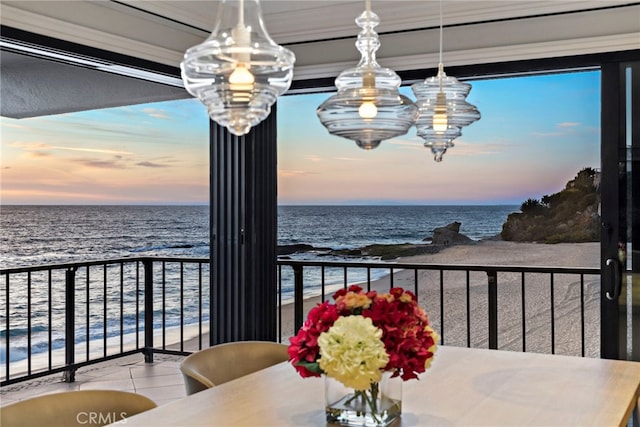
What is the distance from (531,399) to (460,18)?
250cm

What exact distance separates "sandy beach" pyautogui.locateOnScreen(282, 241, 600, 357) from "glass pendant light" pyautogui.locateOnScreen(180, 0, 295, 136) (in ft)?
32.0

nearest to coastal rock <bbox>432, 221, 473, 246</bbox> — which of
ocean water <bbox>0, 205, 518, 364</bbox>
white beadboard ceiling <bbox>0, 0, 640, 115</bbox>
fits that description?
ocean water <bbox>0, 205, 518, 364</bbox>

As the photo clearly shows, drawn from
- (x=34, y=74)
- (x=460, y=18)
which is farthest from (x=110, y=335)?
(x=460, y=18)

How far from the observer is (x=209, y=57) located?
1609mm

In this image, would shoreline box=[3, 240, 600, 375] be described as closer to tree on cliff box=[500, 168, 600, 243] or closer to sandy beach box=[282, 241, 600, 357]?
sandy beach box=[282, 241, 600, 357]

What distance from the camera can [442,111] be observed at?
8.00ft

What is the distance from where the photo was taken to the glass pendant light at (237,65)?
161cm

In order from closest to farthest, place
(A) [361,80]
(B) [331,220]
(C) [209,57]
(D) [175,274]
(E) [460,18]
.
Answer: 1. (C) [209,57]
2. (A) [361,80]
3. (E) [460,18]
4. (B) [331,220]
5. (D) [175,274]

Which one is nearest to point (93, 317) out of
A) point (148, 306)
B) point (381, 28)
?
point (148, 306)

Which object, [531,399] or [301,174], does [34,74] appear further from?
[531,399]


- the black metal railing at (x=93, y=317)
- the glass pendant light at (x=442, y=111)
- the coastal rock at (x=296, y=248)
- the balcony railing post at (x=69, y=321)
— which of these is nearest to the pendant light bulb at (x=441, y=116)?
the glass pendant light at (x=442, y=111)

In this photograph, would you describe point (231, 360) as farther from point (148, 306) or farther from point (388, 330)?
point (148, 306)

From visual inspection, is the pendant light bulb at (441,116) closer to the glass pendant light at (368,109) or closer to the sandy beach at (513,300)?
the glass pendant light at (368,109)

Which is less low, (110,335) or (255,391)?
(255,391)
